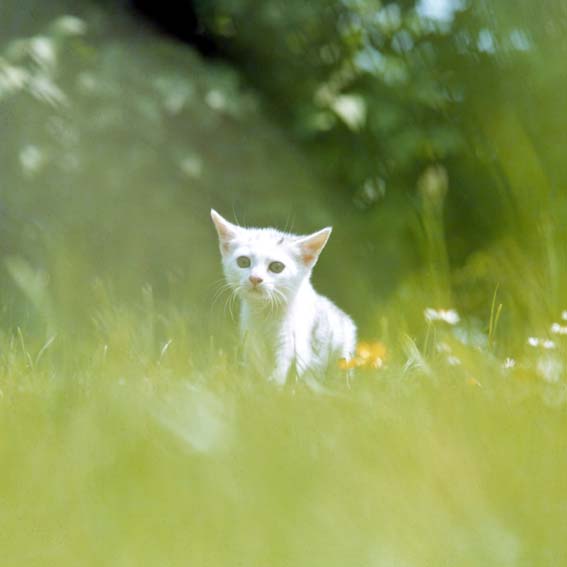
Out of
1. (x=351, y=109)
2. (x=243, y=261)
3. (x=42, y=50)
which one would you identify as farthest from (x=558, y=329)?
(x=42, y=50)

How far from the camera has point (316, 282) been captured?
232 inches

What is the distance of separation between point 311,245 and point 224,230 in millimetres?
381

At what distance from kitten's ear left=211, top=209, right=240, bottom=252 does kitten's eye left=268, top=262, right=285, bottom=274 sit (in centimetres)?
26

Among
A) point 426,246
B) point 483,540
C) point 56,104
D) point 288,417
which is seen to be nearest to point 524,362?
point 426,246

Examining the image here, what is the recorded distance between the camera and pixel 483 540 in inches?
59.2

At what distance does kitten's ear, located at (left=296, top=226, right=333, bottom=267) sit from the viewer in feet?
12.7

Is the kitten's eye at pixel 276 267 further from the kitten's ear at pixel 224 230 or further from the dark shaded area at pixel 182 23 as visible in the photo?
the dark shaded area at pixel 182 23

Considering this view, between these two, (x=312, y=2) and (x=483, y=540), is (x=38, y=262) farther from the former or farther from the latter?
(x=483, y=540)

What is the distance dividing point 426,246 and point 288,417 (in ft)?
4.33

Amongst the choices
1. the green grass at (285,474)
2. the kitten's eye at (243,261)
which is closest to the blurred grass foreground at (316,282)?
the green grass at (285,474)

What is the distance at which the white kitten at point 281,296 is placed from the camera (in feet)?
12.3

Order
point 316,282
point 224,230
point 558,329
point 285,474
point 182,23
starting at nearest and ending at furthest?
point 285,474 < point 558,329 < point 224,230 < point 316,282 < point 182,23

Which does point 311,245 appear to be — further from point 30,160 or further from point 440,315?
point 30,160

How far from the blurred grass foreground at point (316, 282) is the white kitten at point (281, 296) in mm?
159
